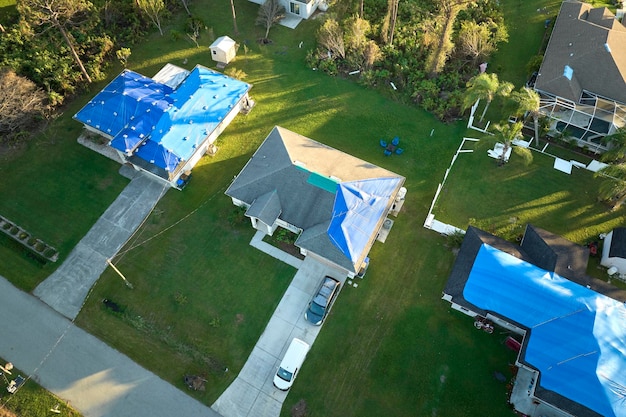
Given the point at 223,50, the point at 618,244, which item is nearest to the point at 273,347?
the point at 618,244

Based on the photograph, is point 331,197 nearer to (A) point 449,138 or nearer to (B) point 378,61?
(A) point 449,138

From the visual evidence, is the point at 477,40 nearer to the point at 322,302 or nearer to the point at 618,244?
the point at 618,244

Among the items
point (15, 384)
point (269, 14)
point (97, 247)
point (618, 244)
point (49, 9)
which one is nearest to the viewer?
point (15, 384)

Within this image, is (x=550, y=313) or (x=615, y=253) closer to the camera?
(x=550, y=313)

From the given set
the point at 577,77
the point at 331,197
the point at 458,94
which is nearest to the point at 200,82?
the point at 331,197

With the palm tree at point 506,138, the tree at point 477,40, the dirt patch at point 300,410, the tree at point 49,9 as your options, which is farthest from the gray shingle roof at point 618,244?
the tree at point 49,9

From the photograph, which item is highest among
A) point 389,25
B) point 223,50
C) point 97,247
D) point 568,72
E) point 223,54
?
point 389,25
